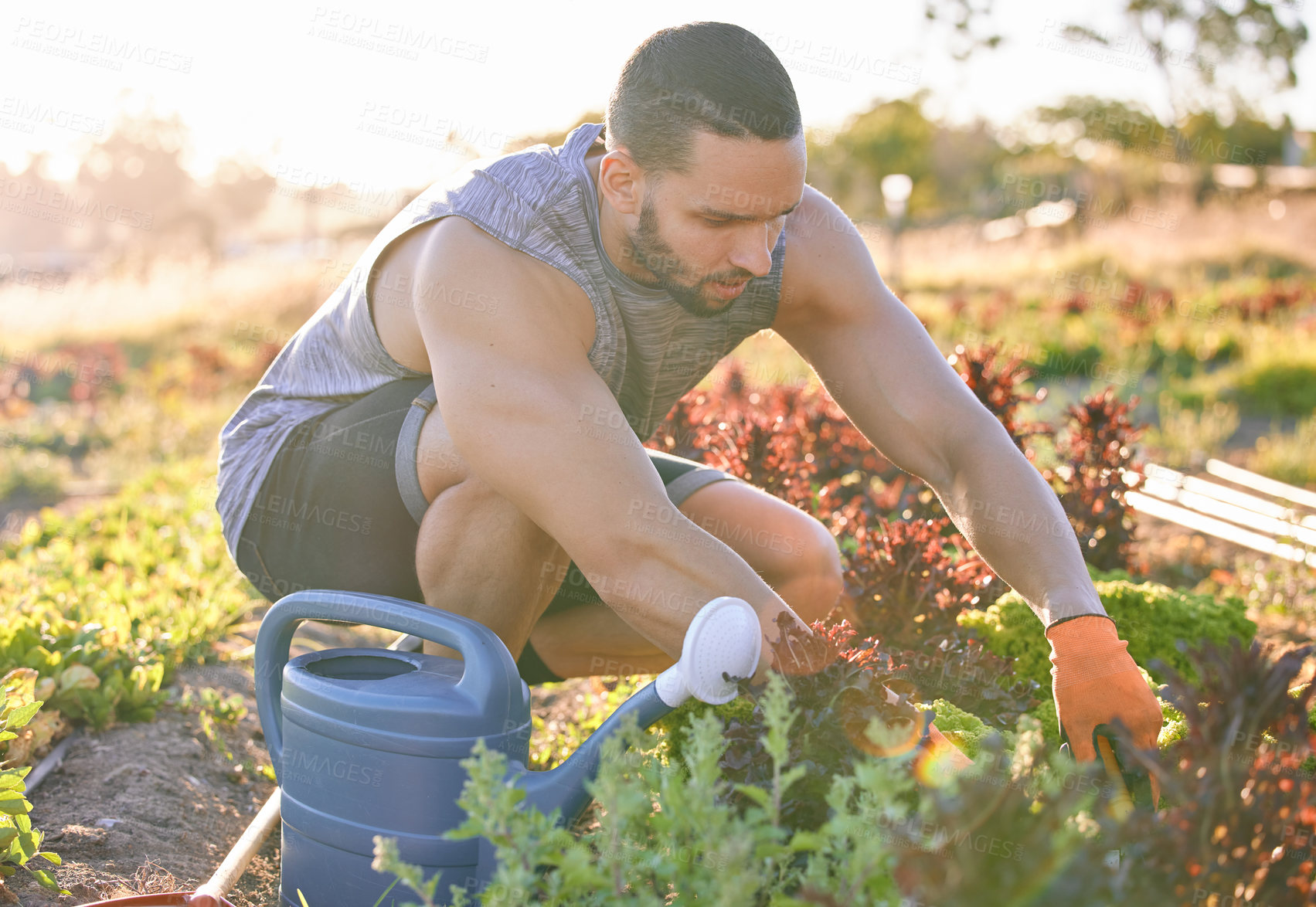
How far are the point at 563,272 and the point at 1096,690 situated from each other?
4.26 ft

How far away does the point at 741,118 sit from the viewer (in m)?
1.94

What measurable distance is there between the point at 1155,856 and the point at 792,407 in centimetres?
338

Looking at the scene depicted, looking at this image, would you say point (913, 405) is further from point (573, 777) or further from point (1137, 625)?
point (573, 777)

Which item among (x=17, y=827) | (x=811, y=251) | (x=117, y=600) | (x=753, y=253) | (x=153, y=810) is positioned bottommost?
(x=117, y=600)

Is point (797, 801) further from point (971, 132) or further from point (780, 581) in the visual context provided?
point (971, 132)

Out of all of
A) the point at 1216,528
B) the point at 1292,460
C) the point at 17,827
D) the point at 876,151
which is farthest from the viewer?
the point at 876,151

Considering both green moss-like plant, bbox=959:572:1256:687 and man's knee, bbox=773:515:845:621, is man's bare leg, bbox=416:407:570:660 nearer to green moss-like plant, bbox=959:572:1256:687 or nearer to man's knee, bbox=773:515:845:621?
man's knee, bbox=773:515:845:621

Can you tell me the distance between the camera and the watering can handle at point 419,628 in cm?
164

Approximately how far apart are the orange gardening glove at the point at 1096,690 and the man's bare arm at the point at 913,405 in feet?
0.71

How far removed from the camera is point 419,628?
67.2 inches

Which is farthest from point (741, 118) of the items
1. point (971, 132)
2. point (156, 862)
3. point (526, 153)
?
point (971, 132)

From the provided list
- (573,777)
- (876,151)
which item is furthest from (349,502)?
(876,151)

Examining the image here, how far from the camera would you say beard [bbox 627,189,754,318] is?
2086 mm

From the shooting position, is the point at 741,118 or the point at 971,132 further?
the point at 971,132
